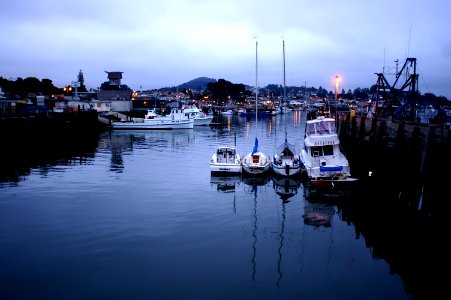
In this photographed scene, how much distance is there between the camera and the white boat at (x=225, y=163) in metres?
29.4

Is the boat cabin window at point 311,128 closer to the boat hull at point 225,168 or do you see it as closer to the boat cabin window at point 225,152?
the boat hull at point 225,168

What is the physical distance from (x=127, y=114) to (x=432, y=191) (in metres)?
87.9

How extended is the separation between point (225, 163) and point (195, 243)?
14.8 meters

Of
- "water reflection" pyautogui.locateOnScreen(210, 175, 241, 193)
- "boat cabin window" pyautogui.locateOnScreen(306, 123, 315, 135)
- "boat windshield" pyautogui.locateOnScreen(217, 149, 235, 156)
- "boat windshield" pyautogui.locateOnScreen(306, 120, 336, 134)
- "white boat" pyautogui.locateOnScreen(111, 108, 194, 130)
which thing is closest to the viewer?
"water reflection" pyautogui.locateOnScreen(210, 175, 241, 193)

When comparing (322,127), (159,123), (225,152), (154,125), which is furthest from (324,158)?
(154,125)

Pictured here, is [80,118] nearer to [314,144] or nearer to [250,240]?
[314,144]

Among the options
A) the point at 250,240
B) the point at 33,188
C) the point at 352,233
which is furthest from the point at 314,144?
the point at 33,188

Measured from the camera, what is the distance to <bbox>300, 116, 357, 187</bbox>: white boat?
2552 centimetres

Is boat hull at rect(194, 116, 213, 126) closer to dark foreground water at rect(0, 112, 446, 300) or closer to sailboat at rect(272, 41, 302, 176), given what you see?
sailboat at rect(272, 41, 302, 176)

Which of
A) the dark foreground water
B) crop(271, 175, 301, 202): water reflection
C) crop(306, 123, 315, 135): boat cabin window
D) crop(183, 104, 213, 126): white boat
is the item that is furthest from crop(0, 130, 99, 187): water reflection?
crop(183, 104, 213, 126): white boat

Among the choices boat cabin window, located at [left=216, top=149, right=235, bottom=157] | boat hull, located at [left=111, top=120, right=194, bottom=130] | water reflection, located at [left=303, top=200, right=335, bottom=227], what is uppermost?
boat hull, located at [left=111, top=120, right=194, bottom=130]

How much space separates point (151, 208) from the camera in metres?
20.5

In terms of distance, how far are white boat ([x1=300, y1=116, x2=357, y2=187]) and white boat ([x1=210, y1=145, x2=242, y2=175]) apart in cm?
579

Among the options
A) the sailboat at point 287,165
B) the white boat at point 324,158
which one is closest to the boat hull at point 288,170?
the sailboat at point 287,165
